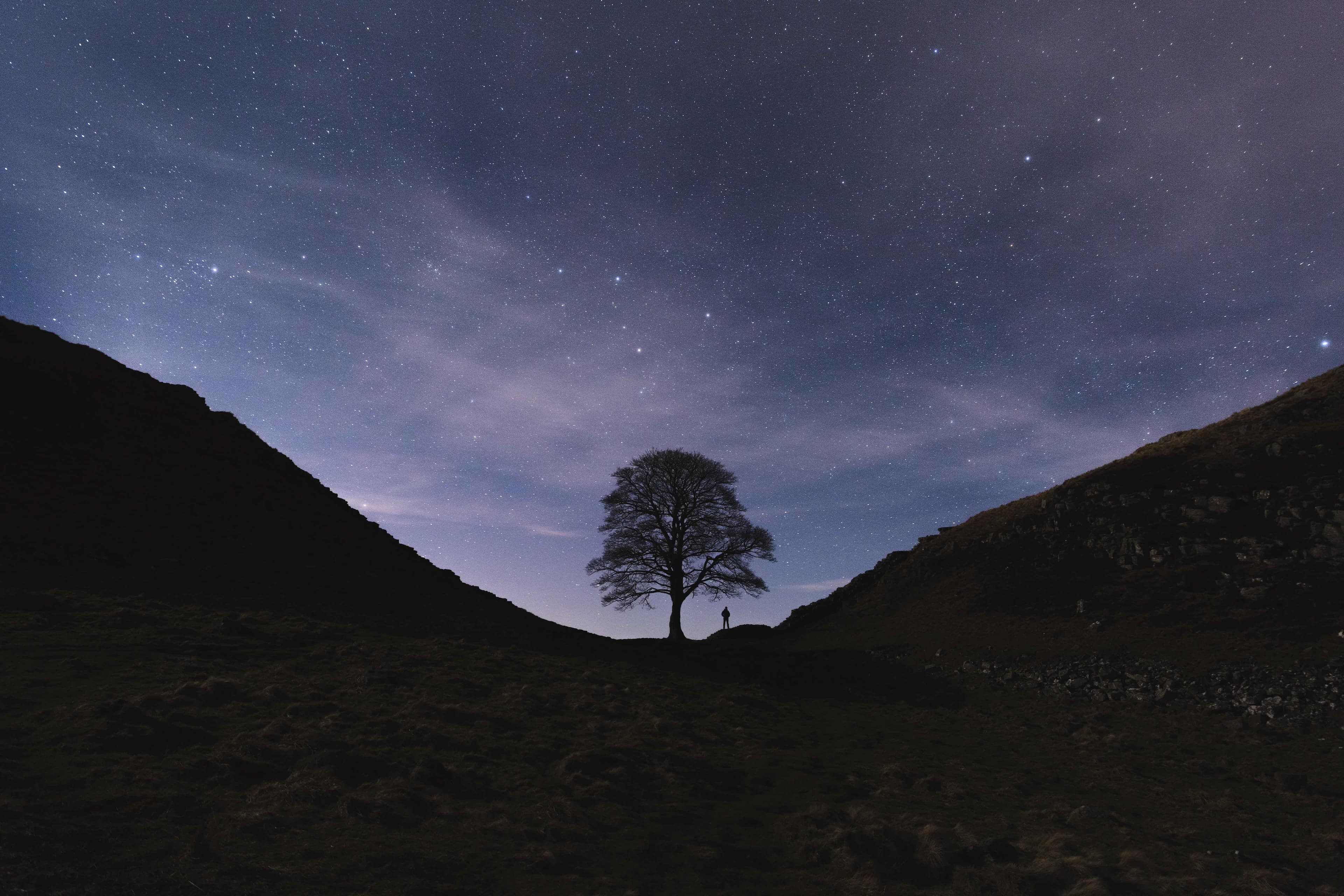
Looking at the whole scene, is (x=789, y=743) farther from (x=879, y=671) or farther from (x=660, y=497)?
(x=660, y=497)

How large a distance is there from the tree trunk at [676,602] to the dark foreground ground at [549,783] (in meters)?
24.5

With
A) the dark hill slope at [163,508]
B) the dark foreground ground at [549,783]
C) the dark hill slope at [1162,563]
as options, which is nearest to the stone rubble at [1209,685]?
the dark foreground ground at [549,783]

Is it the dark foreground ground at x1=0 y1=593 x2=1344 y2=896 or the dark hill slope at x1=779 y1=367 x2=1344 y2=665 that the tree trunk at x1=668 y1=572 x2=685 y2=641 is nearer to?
the dark hill slope at x1=779 y1=367 x2=1344 y2=665

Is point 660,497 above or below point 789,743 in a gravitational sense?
above

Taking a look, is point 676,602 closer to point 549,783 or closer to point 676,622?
point 676,622

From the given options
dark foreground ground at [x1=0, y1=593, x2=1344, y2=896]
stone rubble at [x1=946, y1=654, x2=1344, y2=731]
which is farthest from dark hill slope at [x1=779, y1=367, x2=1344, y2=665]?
dark foreground ground at [x1=0, y1=593, x2=1344, y2=896]

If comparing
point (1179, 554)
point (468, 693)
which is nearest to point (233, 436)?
point (468, 693)

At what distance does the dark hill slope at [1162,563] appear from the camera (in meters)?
24.2

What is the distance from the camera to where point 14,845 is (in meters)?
7.19

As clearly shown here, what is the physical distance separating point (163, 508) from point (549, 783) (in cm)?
2372

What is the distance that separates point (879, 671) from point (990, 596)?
963 centimetres

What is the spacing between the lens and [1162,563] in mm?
29547

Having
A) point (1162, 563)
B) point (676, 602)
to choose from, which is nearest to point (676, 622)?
point (676, 602)

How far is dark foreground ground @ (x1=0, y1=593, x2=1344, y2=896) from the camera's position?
26.9 feet
